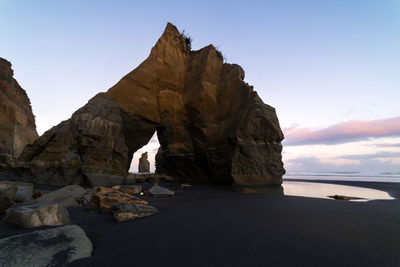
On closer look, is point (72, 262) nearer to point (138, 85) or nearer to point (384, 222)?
point (384, 222)

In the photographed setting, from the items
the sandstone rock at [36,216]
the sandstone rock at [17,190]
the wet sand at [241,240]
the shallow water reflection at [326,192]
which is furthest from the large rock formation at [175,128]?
the sandstone rock at [36,216]

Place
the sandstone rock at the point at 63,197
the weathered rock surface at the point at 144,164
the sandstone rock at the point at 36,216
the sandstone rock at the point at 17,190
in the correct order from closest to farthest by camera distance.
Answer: the sandstone rock at the point at 36,216 < the sandstone rock at the point at 17,190 < the sandstone rock at the point at 63,197 < the weathered rock surface at the point at 144,164

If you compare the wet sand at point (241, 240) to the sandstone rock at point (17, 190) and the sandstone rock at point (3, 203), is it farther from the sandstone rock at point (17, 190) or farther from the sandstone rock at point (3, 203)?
the sandstone rock at point (17, 190)

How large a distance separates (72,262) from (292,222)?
337cm

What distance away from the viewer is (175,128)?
1628 centimetres

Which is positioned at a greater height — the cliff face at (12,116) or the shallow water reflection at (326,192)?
the cliff face at (12,116)

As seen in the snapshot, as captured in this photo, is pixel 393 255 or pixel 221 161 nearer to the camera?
pixel 393 255

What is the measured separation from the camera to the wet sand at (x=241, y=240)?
6.45 feet

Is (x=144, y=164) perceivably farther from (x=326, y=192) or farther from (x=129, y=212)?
(x=129, y=212)

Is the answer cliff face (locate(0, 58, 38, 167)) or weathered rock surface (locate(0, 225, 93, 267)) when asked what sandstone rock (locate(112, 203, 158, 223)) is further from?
cliff face (locate(0, 58, 38, 167))

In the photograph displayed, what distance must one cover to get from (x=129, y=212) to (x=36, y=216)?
4.63 ft

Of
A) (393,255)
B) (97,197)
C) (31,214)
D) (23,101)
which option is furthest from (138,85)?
(23,101)

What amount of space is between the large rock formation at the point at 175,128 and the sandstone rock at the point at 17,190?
18.3 ft

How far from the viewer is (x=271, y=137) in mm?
13867
